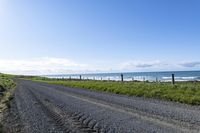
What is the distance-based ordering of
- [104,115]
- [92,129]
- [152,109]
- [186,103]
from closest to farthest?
1. [92,129]
2. [104,115]
3. [152,109]
4. [186,103]

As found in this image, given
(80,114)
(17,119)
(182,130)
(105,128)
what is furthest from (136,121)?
(17,119)

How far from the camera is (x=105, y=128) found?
976cm

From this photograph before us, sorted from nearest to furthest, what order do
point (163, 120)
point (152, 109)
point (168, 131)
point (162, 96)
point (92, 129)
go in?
point (168, 131) → point (92, 129) → point (163, 120) → point (152, 109) → point (162, 96)

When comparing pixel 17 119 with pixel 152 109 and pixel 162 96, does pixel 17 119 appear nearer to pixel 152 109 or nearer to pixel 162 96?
pixel 152 109

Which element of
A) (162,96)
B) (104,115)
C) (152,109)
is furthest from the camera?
(162,96)

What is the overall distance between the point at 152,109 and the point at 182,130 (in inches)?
177

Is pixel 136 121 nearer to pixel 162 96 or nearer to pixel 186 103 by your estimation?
pixel 186 103

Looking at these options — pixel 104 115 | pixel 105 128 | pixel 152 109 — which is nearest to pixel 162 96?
pixel 152 109

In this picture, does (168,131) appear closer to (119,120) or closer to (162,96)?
(119,120)

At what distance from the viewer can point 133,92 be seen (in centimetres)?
2217

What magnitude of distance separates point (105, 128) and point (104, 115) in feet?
8.79

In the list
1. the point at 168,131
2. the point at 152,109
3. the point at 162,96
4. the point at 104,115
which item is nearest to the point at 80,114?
the point at 104,115

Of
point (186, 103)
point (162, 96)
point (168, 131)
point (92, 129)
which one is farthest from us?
point (162, 96)

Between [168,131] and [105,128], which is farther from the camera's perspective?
[105,128]
